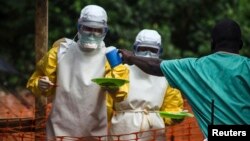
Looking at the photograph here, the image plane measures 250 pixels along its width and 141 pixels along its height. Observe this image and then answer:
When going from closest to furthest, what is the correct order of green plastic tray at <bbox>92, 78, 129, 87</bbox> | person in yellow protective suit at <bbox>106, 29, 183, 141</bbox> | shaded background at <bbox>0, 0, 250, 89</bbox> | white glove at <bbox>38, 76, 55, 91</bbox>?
green plastic tray at <bbox>92, 78, 129, 87</bbox> → white glove at <bbox>38, 76, 55, 91</bbox> → person in yellow protective suit at <bbox>106, 29, 183, 141</bbox> → shaded background at <bbox>0, 0, 250, 89</bbox>

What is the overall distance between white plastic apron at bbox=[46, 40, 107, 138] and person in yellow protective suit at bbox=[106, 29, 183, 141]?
1.06 ft

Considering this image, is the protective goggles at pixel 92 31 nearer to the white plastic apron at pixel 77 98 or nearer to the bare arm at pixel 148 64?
the white plastic apron at pixel 77 98

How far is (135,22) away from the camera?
57.7 feet

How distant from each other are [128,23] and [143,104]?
821 cm

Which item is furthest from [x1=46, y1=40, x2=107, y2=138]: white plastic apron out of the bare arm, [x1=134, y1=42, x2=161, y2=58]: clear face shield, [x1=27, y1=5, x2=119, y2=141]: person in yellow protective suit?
the bare arm

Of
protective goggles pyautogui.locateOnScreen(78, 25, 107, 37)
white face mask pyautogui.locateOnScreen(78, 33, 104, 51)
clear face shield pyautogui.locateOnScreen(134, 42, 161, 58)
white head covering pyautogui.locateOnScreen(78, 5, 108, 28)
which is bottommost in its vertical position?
clear face shield pyautogui.locateOnScreen(134, 42, 161, 58)

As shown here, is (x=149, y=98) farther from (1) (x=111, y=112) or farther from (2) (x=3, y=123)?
(2) (x=3, y=123)

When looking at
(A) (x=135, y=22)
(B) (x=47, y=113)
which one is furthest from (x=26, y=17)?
(B) (x=47, y=113)

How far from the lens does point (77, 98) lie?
8.65 meters

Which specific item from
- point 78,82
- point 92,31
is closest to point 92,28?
point 92,31

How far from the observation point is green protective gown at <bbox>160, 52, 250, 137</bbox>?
720 centimetres

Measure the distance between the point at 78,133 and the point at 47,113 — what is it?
100 centimetres

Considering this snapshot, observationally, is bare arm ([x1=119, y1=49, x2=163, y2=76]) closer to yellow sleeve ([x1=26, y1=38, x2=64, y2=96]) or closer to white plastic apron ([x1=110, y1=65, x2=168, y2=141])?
yellow sleeve ([x1=26, y1=38, x2=64, y2=96])

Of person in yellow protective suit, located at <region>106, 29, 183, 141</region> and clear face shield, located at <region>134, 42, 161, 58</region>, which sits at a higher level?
clear face shield, located at <region>134, 42, 161, 58</region>
